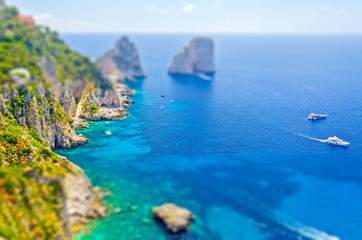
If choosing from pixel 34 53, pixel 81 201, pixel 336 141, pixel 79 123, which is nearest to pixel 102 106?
pixel 79 123

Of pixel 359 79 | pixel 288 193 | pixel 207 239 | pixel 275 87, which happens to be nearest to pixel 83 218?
pixel 207 239

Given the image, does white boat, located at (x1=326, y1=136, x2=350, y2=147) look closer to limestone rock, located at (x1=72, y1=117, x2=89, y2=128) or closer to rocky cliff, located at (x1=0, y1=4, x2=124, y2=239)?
rocky cliff, located at (x1=0, y1=4, x2=124, y2=239)

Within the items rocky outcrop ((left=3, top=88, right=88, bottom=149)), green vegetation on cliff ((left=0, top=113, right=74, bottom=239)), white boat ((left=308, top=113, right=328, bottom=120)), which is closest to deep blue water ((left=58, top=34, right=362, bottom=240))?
white boat ((left=308, top=113, right=328, bottom=120))

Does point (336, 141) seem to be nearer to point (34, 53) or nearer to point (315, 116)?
point (315, 116)

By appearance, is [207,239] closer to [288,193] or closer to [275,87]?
[288,193]

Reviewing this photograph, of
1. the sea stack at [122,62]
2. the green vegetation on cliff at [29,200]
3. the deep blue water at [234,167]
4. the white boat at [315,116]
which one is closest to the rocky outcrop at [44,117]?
the deep blue water at [234,167]
